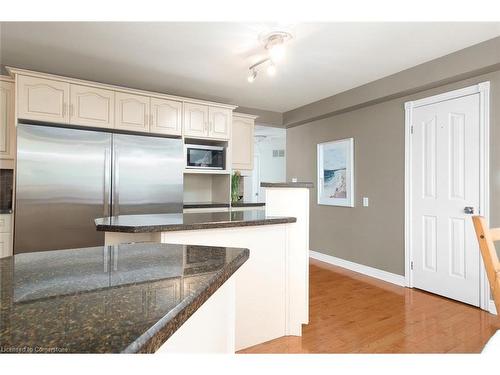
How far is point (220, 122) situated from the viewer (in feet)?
12.8

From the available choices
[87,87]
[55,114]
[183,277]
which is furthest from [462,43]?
[55,114]

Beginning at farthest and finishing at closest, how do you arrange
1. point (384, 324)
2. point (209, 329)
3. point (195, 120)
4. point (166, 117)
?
1. point (195, 120)
2. point (166, 117)
3. point (384, 324)
4. point (209, 329)

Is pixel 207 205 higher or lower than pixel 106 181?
lower

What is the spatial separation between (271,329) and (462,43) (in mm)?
2898

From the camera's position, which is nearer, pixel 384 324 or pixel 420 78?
pixel 384 324

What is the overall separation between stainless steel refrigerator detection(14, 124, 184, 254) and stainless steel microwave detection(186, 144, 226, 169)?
0.96 feet

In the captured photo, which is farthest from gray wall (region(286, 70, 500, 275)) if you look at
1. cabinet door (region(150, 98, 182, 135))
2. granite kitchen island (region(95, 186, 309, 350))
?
cabinet door (region(150, 98, 182, 135))

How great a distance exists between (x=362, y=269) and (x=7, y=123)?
4.33 meters

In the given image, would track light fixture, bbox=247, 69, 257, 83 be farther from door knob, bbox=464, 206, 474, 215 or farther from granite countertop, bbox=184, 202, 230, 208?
door knob, bbox=464, 206, 474, 215

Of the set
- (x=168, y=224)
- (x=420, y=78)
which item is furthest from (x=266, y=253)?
(x=420, y=78)

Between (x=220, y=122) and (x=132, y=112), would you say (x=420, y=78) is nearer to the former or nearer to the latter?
(x=220, y=122)

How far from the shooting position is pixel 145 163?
3256 millimetres

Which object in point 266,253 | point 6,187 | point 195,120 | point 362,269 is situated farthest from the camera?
point 362,269

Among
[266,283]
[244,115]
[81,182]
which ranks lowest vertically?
[266,283]
